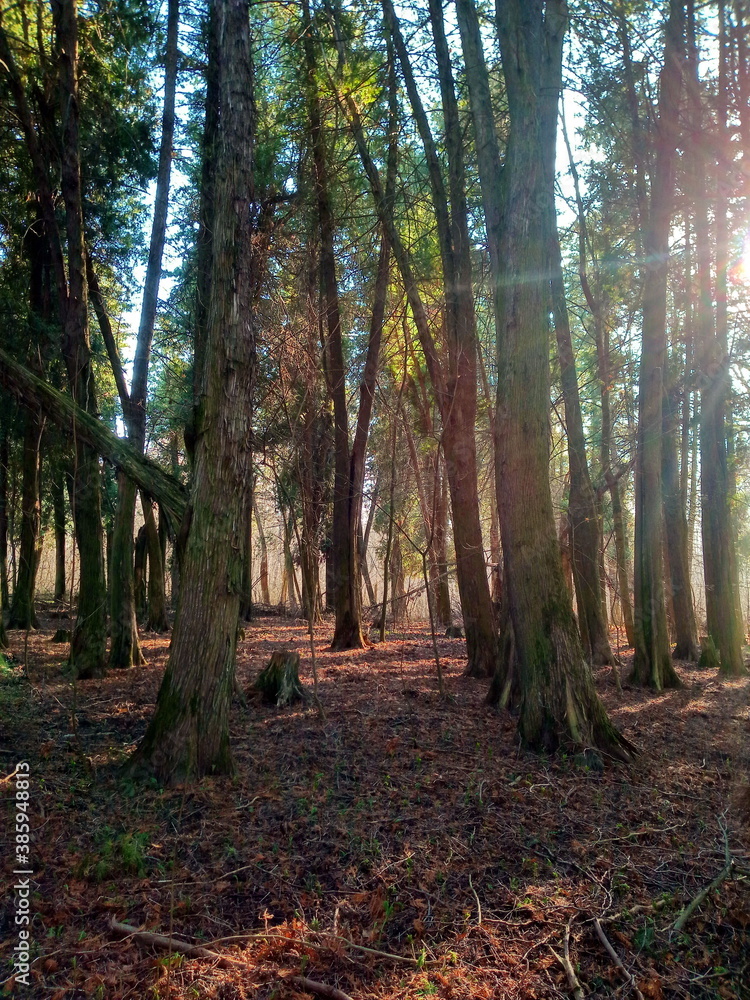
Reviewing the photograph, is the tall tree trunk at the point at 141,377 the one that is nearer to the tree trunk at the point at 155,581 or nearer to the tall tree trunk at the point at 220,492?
the tree trunk at the point at 155,581

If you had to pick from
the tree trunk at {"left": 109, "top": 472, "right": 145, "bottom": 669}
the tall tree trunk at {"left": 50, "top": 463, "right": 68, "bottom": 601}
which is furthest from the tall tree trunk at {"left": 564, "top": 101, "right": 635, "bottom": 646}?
the tall tree trunk at {"left": 50, "top": 463, "right": 68, "bottom": 601}

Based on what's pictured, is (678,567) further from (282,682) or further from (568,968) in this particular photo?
(568,968)

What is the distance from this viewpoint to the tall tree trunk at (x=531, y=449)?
538 centimetres

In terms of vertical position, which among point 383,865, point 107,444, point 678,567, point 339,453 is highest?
point 339,453

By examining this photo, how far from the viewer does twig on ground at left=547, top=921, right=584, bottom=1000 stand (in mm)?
2768

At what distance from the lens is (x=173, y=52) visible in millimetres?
10086

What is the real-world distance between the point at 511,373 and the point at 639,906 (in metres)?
4.05

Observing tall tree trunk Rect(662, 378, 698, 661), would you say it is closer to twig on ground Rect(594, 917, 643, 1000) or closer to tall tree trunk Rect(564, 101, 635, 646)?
tall tree trunk Rect(564, 101, 635, 646)

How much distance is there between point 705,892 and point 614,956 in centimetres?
85

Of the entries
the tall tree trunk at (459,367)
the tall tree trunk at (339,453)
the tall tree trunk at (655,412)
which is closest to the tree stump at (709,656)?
the tall tree trunk at (655,412)

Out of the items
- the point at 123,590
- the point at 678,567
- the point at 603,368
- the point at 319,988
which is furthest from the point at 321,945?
the point at 678,567

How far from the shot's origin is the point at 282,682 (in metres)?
7.10

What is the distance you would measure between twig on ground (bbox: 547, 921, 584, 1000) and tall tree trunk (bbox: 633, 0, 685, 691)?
655cm

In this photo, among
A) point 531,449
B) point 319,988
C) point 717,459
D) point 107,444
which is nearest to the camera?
point 319,988
